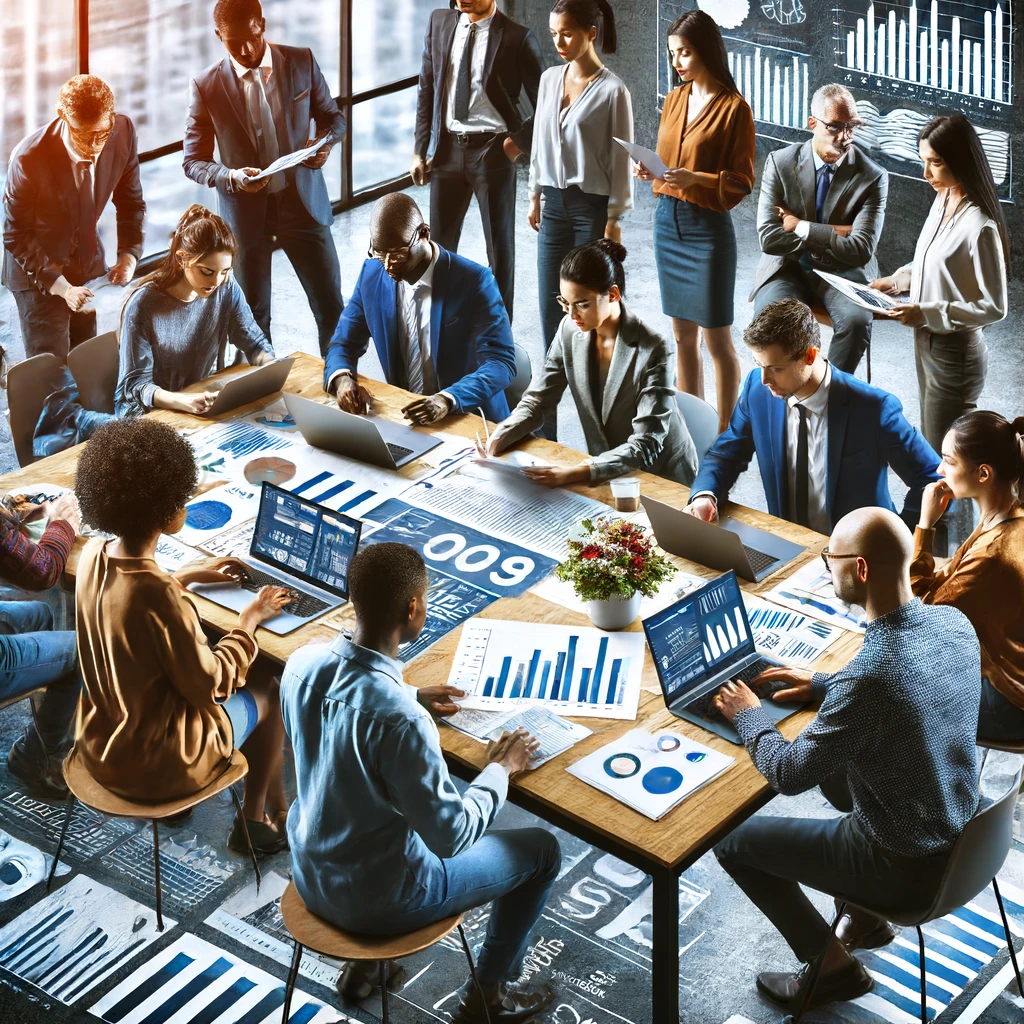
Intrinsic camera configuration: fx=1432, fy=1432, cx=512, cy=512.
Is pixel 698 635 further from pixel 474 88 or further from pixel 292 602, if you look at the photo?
pixel 474 88

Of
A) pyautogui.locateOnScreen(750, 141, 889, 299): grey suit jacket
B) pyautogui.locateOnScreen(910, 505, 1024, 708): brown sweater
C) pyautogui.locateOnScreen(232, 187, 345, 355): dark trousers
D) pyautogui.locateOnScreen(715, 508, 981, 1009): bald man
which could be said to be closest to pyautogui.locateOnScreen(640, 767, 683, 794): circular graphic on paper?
pyautogui.locateOnScreen(715, 508, 981, 1009): bald man

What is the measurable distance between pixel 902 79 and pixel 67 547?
19.1ft

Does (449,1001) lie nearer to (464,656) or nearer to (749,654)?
(464,656)

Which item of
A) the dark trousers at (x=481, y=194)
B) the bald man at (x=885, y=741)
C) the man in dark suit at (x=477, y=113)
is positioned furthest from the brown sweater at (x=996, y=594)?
the man in dark suit at (x=477, y=113)

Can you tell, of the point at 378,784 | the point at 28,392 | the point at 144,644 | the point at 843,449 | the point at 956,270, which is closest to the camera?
the point at 378,784

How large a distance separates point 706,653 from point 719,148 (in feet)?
10.8

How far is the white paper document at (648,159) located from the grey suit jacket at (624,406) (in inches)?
51.2

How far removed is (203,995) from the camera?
13.0 ft

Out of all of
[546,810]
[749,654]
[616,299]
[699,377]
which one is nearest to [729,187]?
[699,377]

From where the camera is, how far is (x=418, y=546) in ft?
14.9

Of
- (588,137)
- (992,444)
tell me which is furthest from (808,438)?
(588,137)

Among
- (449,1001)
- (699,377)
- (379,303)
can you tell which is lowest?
(449,1001)

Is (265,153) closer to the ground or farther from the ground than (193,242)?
closer to the ground

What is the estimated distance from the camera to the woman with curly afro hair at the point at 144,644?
12.0 ft
